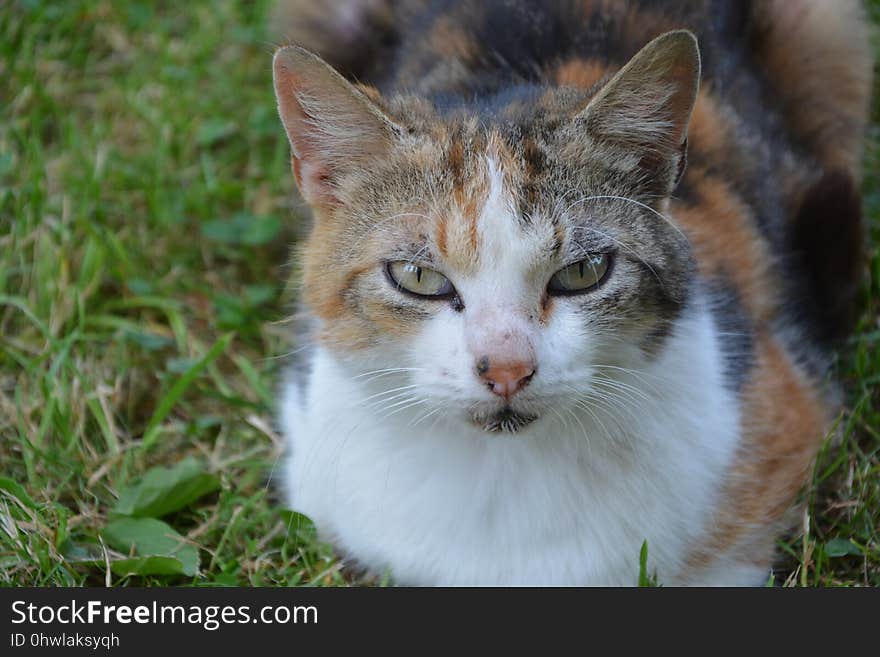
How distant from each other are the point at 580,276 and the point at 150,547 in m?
1.42

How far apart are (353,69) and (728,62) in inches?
50.3

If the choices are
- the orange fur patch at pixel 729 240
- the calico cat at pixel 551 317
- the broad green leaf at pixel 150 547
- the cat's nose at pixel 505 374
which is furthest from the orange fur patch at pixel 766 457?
the broad green leaf at pixel 150 547

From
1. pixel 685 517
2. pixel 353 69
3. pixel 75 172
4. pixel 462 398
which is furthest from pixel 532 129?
pixel 75 172

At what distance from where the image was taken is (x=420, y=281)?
2.31 meters

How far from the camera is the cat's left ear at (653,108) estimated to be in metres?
2.32

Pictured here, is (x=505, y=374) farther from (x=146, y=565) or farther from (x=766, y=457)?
(x=146, y=565)

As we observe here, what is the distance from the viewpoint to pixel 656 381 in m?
2.52

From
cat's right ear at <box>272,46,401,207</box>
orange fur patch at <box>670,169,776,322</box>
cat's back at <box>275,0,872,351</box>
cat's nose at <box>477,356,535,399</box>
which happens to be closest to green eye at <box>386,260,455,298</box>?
cat's nose at <box>477,356,535,399</box>

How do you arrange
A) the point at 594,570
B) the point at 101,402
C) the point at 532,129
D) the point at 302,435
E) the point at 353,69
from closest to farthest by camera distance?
the point at 532,129, the point at 594,570, the point at 302,435, the point at 101,402, the point at 353,69

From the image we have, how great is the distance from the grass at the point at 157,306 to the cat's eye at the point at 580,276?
3.41ft

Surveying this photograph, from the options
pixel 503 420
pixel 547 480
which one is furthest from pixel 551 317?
pixel 547 480

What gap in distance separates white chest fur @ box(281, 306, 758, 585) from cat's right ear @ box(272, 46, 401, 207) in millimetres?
411

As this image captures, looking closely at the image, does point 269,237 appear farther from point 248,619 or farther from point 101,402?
point 248,619

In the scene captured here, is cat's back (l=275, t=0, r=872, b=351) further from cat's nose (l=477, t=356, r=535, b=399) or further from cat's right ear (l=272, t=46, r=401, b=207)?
cat's nose (l=477, t=356, r=535, b=399)
